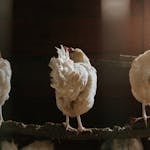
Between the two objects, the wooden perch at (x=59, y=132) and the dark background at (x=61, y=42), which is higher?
the dark background at (x=61, y=42)

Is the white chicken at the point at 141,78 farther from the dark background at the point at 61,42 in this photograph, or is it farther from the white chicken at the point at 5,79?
the white chicken at the point at 5,79

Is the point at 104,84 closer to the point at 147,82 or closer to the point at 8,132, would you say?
the point at 147,82

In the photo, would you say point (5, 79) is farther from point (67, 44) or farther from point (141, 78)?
point (141, 78)

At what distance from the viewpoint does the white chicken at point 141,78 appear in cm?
121

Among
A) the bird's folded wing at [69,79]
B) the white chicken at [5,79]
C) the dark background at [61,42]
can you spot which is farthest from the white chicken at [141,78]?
the white chicken at [5,79]

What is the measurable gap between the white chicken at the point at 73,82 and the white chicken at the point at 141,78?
0.36 feet

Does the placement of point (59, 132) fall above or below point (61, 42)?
below

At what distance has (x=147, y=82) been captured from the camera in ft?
3.95

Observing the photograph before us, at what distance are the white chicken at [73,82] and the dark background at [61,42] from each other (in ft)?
0.07

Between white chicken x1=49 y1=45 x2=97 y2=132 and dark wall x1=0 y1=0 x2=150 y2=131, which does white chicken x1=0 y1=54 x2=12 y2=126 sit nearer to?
dark wall x1=0 y1=0 x2=150 y2=131

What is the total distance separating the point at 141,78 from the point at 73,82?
0.63 ft

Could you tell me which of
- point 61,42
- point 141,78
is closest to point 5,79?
point 61,42

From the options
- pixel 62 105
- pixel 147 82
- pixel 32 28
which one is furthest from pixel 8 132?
pixel 147 82

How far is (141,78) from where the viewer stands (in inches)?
47.6
